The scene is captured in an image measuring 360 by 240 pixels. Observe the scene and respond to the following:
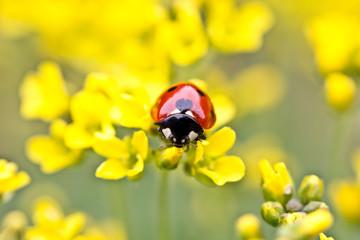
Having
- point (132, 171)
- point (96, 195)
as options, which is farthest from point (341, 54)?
point (96, 195)

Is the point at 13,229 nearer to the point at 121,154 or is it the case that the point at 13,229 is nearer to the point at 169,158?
the point at 121,154

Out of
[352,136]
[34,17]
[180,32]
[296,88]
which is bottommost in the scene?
[352,136]

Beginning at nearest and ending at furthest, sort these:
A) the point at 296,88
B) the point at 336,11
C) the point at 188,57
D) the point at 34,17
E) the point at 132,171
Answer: the point at 132,171
the point at 188,57
the point at 34,17
the point at 336,11
the point at 296,88

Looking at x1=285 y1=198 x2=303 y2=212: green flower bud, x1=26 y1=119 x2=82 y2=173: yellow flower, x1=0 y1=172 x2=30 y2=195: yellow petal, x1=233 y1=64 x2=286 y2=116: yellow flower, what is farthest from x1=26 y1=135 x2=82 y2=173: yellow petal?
x1=233 y1=64 x2=286 y2=116: yellow flower

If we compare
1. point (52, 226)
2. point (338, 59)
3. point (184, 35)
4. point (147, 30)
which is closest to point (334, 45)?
point (338, 59)

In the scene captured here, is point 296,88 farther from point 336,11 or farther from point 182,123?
point 182,123

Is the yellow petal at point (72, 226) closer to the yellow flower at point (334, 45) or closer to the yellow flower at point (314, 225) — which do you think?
the yellow flower at point (314, 225)
